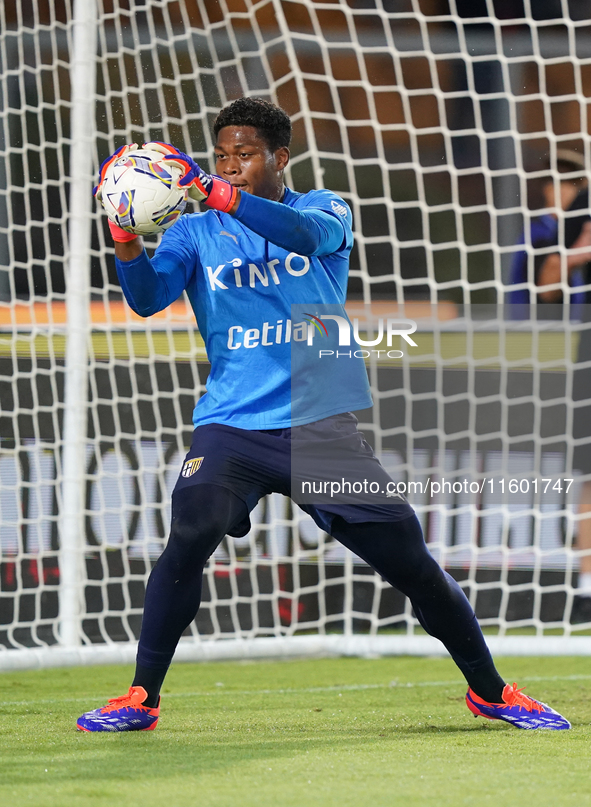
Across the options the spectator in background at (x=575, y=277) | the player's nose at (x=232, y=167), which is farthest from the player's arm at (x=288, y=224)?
the spectator in background at (x=575, y=277)

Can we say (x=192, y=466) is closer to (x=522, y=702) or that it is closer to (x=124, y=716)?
(x=124, y=716)

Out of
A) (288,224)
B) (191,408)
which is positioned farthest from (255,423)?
(191,408)

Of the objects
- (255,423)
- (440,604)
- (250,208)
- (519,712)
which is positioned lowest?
(519,712)

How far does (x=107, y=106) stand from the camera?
4770 mm

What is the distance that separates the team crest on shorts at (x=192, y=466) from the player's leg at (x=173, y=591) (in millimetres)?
45

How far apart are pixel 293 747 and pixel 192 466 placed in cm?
72

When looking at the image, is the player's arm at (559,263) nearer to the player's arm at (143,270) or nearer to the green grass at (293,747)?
the green grass at (293,747)

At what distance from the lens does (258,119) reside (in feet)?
9.17

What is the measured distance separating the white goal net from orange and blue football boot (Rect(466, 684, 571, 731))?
5.51 feet

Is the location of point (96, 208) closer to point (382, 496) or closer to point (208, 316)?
point (208, 316)

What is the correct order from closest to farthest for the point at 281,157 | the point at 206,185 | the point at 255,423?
the point at 206,185 < the point at 255,423 < the point at 281,157

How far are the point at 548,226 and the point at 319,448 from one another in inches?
121

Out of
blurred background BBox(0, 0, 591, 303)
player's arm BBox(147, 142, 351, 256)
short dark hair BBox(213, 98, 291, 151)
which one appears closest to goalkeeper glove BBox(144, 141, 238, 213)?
player's arm BBox(147, 142, 351, 256)

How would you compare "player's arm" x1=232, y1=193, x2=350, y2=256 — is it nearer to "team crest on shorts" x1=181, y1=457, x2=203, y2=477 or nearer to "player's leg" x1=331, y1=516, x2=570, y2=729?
"team crest on shorts" x1=181, y1=457, x2=203, y2=477
